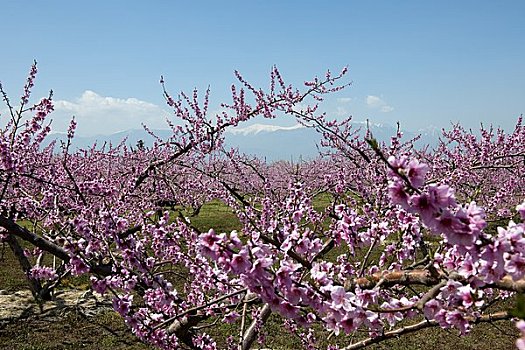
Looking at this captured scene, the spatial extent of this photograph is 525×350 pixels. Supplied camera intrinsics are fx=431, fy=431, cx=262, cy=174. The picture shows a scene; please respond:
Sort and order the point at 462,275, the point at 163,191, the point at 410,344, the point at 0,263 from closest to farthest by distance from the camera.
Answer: the point at 462,275 < the point at 410,344 < the point at 163,191 < the point at 0,263

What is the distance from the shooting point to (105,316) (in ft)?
32.9

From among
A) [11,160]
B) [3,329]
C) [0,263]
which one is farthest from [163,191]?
[0,263]

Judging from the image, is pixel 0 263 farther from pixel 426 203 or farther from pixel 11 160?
pixel 426 203

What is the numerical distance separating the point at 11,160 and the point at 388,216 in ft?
14.1

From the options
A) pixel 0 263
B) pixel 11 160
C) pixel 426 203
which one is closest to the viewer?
pixel 426 203

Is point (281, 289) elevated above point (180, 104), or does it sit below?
below

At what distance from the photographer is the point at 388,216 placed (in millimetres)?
4051

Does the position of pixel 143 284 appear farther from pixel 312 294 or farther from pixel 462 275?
pixel 462 275

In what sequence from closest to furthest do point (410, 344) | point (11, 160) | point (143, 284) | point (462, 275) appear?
point (462, 275) < point (143, 284) < point (11, 160) < point (410, 344)

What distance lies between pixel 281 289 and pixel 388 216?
233 centimetres

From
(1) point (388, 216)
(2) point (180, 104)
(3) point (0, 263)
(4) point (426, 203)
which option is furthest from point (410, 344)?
(3) point (0, 263)

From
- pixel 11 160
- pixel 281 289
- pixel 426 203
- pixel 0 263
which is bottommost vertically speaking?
pixel 0 263

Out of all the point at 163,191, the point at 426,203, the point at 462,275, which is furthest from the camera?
the point at 163,191

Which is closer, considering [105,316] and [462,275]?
[462,275]
